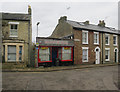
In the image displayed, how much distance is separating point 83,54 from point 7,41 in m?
11.6

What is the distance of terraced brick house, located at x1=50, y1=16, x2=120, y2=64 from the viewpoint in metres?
17.0

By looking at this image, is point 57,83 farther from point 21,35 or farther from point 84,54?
point 84,54

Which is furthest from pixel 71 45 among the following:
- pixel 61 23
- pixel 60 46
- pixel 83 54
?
pixel 61 23

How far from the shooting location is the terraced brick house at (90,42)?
16953mm

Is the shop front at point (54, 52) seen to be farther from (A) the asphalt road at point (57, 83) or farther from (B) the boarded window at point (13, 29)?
(A) the asphalt road at point (57, 83)

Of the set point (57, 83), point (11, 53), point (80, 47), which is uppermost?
point (80, 47)

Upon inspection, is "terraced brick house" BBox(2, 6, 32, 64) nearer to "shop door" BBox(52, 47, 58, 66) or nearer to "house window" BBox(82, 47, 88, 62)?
"shop door" BBox(52, 47, 58, 66)

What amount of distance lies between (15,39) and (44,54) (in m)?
4.27

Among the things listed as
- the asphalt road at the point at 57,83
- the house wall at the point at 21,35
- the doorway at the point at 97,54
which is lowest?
the asphalt road at the point at 57,83

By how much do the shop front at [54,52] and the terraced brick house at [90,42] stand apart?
50.5 inches

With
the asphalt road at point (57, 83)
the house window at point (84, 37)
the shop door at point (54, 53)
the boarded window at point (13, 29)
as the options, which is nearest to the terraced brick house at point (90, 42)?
the house window at point (84, 37)

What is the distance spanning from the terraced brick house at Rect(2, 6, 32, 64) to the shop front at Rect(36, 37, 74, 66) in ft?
6.26

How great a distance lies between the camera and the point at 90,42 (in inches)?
718

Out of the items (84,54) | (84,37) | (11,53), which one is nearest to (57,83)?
(11,53)
